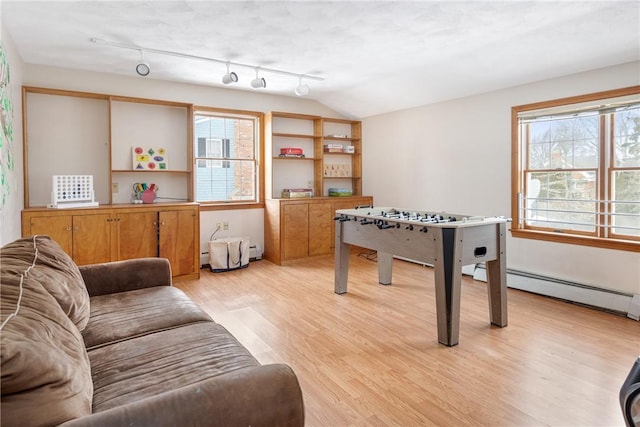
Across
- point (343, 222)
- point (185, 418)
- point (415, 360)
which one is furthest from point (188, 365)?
point (343, 222)

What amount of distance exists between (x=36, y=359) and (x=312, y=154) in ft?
17.7

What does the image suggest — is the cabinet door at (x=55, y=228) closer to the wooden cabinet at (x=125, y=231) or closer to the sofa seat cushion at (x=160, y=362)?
the wooden cabinet at (x=125, y=231)

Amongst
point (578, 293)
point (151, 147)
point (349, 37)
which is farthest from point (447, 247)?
point (151, 147)

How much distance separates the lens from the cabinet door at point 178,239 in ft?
14.4

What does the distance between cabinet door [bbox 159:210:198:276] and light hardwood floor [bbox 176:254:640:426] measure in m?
0.32

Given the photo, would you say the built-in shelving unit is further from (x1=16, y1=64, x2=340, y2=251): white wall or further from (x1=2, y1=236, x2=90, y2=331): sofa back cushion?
(x1=2, y1=236, x2=90, y2=331): sofa back cushion

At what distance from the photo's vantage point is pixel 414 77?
4527mm

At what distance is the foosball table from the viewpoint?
9.09ft

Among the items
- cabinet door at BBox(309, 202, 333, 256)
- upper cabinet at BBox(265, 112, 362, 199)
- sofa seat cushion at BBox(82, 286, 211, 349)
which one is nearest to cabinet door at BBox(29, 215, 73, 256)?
sofa seat cushion at BBox(82, 286, 211, 349)

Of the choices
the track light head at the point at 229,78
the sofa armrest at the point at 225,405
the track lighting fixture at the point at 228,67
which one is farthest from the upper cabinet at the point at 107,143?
the sofa armrest at the point at 225,405

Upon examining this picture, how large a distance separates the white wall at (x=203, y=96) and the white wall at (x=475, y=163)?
4.17 feet

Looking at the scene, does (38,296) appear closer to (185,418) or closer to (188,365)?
(188,365)

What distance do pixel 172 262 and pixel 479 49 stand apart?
13.0ft

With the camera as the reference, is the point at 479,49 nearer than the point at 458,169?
Yes
